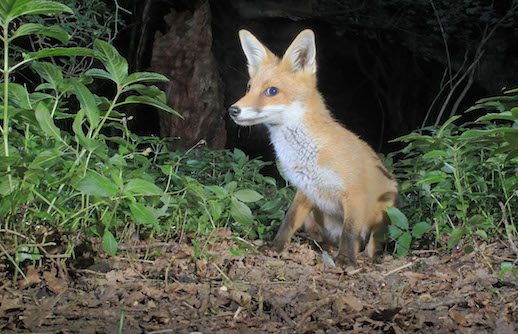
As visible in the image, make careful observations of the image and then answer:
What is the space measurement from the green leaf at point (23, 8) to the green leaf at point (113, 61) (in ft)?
0.99

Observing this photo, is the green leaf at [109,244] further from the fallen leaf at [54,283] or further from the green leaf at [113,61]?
the green leaf at [113,61]

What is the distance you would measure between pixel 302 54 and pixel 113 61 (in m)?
1.79

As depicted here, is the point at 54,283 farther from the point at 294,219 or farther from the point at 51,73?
the point at 294,219

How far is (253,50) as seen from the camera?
4641mm

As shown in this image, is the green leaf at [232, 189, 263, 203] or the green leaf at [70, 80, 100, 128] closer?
the green leaf at [70, 80, 100, 128]

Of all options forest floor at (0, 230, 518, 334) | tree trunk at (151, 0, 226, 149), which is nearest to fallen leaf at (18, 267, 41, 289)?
forest floor at (0, 230, 518, 334)

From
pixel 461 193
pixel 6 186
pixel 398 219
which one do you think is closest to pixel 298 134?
pixel 398 219

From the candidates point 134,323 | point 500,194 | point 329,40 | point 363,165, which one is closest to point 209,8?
point 329,40

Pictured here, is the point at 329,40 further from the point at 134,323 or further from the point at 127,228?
the point at 134,323

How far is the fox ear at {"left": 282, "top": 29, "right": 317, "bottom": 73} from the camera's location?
433cm

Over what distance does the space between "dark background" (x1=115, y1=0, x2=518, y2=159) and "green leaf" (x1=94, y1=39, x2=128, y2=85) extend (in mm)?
5121

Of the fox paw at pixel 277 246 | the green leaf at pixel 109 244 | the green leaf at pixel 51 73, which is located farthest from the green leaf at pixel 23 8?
the fox paw at pixel 277 246

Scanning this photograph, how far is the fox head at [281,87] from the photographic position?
13.5ft

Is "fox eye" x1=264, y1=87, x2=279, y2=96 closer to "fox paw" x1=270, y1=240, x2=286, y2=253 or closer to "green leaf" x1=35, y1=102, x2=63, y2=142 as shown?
"fox paw" x1=270, y1=240, x2=286, y2=253
